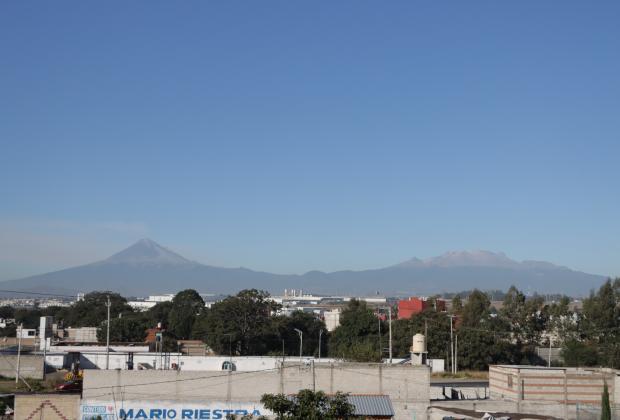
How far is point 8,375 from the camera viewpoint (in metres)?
62.0

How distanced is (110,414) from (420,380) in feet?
46.2

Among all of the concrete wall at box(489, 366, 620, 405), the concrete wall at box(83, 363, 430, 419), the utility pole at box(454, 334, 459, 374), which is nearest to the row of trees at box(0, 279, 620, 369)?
the utility pole at box(454, 334, 459, 374)

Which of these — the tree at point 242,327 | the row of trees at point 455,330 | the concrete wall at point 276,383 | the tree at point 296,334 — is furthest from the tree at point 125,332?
the concrete wall at point 276,383

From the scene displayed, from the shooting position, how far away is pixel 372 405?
1352 inches

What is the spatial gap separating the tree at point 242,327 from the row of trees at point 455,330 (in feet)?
0.34

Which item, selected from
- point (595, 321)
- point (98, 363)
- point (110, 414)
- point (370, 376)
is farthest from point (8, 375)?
point (595, 321)

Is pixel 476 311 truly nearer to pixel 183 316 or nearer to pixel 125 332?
pixel 125 332

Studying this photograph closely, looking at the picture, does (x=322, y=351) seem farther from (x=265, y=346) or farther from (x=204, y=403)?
(x=204, y=403)

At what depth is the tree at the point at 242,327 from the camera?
269 feet

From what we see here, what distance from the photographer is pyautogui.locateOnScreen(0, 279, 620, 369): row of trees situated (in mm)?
74875

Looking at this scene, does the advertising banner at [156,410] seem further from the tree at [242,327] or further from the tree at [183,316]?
the tree at [183,316]

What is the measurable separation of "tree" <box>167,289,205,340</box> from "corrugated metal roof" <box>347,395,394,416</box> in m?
72.6

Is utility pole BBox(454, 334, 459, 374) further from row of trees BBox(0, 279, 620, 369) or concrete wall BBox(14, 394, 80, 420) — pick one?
concrete wall BBox(14, 394, 80, 420)

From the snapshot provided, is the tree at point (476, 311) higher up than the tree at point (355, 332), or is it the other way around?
the tree at point (476, 311)
